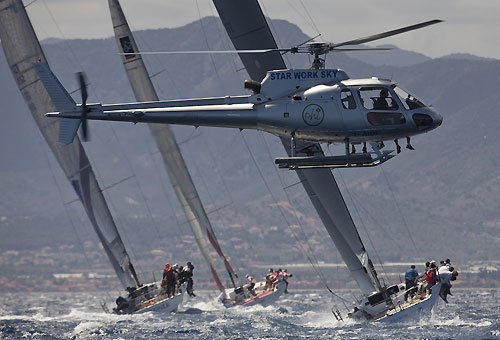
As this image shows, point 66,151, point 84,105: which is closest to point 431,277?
point 84,105

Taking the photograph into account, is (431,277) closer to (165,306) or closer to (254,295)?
(165,306)

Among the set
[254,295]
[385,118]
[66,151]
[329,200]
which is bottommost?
[254,295]

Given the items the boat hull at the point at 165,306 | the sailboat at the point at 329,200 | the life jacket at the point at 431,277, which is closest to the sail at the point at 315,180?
the sailboat at the point at 329,200

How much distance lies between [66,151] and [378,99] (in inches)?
925

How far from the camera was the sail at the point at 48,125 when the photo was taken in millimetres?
50219

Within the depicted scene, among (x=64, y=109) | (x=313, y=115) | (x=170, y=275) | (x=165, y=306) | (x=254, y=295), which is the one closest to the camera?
(x=313, y=115)

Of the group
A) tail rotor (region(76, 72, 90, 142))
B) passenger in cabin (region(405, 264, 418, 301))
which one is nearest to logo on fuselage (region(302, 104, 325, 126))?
tail rotor (region(76, 72, 90, 142))

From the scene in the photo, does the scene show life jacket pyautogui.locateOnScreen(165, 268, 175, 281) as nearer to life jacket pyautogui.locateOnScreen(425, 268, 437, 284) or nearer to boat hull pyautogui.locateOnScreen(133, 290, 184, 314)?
boat hull pyautogui.locateOnScreen(133, 290, 184, 314)

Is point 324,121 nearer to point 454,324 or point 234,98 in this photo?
point 234,98

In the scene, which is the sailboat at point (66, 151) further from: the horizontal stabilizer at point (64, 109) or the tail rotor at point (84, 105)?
the tail rotor at point (84, 105)

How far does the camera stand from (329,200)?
41406 mm

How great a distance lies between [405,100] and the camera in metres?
32.3

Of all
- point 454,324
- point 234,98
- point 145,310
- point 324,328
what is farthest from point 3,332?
point 454,324

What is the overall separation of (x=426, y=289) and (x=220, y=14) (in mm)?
14038
